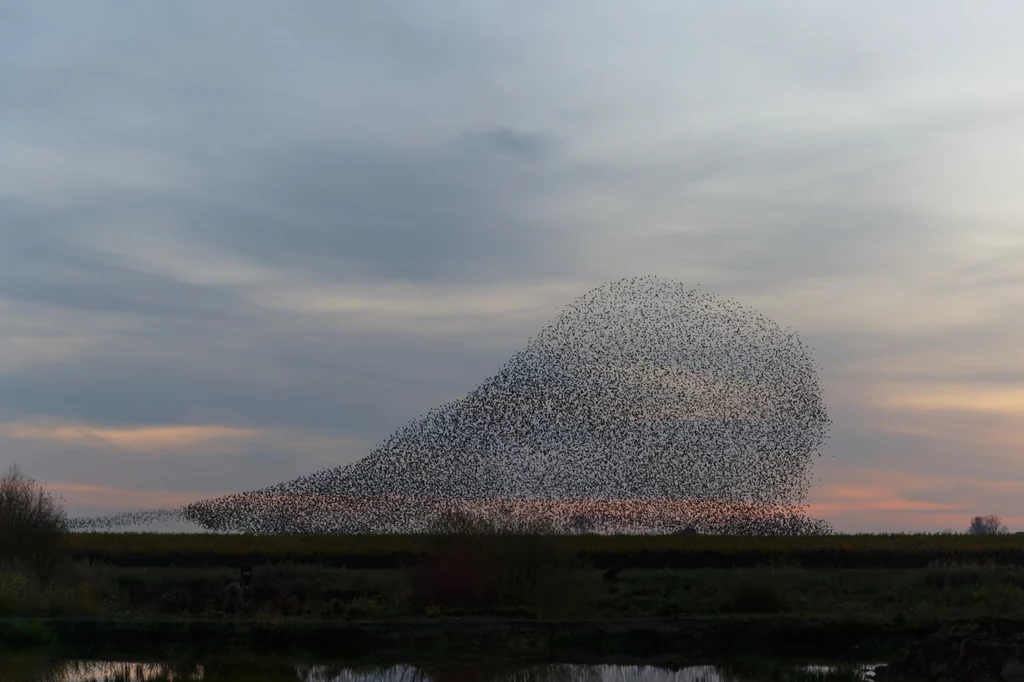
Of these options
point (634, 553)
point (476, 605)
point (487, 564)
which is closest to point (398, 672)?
point (476, 605)

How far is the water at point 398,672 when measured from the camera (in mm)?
19703

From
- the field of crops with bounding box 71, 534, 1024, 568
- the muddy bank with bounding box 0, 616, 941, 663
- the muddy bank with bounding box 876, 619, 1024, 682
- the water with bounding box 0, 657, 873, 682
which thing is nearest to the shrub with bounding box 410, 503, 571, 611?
the muddy bank with bounding box 0, 616, 941, 663

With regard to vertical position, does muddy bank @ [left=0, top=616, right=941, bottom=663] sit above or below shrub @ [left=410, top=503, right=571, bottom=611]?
below

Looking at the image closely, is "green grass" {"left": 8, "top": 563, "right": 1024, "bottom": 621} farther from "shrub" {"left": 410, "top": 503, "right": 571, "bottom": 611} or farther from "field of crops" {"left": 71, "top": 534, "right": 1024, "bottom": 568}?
"field of crops" {"left": 71, "top": 534, "right": 1024, "bottom": 568}

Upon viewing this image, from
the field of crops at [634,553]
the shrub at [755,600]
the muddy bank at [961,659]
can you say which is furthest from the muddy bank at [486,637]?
the field of crops at [634,553]

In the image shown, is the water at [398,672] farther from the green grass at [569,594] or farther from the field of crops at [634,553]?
the field of crops at [634,553]

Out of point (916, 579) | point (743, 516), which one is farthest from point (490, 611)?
point (743, 516)

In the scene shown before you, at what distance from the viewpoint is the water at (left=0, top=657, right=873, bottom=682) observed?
19703 mm

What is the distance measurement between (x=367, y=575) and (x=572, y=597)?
994 centimetres

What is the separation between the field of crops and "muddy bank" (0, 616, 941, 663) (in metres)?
17.6

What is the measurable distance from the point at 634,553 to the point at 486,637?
23.1 meters

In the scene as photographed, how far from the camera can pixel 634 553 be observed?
1818 inches

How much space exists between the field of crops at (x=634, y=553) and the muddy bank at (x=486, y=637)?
1762cm

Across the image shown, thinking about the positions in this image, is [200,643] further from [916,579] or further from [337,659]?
[916,579]
